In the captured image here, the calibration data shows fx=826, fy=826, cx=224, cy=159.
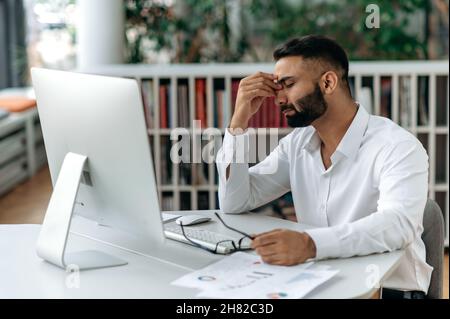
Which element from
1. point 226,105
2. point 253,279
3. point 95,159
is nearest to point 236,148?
point 95,159

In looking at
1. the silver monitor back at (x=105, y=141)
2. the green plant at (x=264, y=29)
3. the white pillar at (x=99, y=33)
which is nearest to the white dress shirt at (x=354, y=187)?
the silver monitor back at (x=105, y=141)

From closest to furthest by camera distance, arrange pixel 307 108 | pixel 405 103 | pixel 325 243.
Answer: pixel 325 243, pixel 307 108, pixel 405 103

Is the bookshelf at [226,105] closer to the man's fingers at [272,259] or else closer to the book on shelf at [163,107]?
the book on shelf at [163,107]

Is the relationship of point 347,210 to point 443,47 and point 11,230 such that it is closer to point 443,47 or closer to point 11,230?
point 11,230

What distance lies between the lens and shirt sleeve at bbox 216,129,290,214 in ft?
7.80

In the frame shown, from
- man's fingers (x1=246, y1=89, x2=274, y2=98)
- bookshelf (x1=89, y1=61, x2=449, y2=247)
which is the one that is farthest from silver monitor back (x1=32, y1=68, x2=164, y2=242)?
bookshelf (x1=89, y1=61, x2=449, y2=247)

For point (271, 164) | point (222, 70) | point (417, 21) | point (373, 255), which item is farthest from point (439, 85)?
point (417, 21)

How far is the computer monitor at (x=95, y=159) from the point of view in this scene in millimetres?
1786

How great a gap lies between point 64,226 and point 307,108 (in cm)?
73

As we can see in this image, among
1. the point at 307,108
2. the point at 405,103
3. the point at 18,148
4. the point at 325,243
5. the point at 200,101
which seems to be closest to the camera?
the point at 325,243

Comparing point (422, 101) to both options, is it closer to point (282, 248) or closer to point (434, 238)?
point (434, 238)

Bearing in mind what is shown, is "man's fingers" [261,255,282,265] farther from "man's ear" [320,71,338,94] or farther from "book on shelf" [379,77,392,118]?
"book on shelf" [379,77,392,118]

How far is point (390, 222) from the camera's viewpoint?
6.41ft

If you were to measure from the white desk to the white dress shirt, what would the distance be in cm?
7
